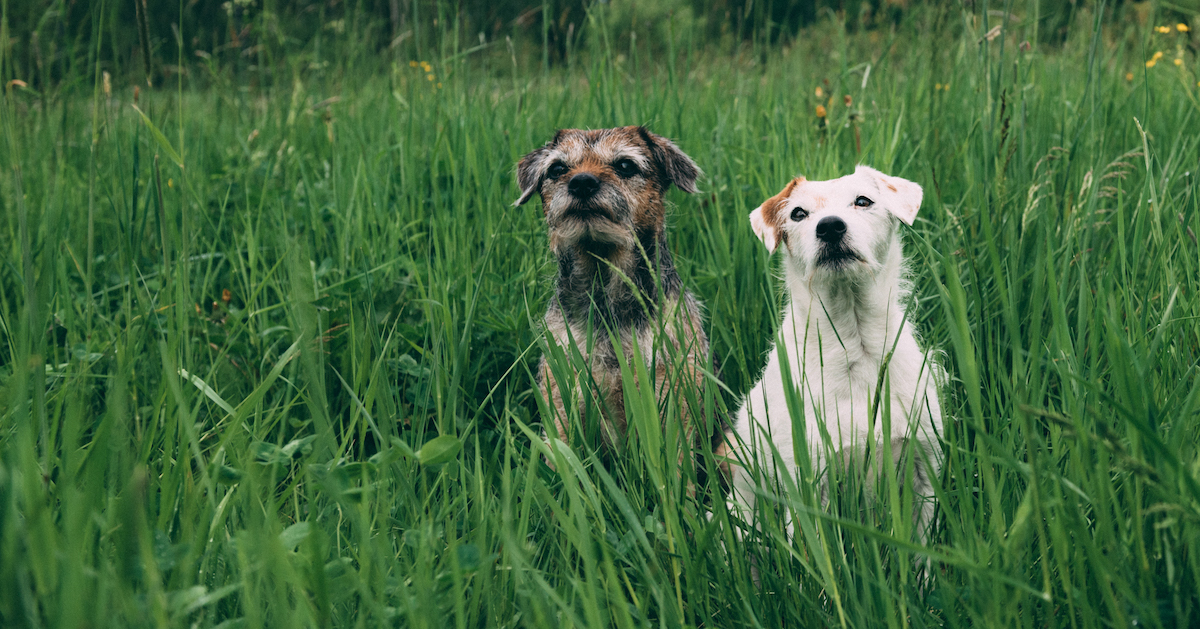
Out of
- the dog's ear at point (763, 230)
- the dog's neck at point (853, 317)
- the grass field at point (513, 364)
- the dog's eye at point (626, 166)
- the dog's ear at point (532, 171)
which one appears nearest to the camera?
the grass field at point (513, 364)

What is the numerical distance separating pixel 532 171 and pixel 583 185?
0.51 metres

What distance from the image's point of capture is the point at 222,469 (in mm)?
1470

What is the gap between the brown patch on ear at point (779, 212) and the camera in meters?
2.46

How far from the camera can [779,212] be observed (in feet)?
8.14

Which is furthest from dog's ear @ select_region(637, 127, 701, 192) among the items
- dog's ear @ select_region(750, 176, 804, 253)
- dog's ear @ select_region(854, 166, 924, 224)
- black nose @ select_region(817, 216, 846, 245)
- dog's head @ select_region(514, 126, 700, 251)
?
black nose @ select_region(817, 216, 846, 245)

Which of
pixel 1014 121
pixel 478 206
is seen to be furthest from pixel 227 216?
pixel 1014 121

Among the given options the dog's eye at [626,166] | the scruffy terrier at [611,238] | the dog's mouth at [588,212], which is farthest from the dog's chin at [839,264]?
the dog's eye at [626,166]

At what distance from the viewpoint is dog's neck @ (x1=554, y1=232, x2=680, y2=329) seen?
2930 millimetres

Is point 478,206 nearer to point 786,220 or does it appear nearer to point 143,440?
point 786,220

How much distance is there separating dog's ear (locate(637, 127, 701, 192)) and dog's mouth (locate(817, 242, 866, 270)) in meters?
0.95

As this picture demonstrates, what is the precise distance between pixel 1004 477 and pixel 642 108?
3355 mm

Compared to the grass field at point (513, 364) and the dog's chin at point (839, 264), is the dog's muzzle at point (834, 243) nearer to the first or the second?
the dog's chin at point (839, 264)

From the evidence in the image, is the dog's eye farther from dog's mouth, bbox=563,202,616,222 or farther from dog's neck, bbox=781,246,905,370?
dog's neck, bbox=781,246,905,370

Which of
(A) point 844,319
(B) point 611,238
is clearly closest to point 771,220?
(A) point 844,319
